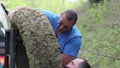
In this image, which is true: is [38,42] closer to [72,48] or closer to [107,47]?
[72,48]

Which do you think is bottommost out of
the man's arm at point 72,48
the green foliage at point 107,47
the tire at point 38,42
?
the green foliage at point 107,47

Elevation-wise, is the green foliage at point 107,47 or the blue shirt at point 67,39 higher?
the blue shirt at point 67,39

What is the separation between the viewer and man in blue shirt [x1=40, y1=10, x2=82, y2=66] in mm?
4480

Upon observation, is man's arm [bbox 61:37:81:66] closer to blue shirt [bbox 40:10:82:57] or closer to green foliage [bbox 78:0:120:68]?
blue shirt [bbox 40:10:82:57]

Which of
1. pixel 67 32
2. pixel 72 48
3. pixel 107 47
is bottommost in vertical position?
pixel 107 47

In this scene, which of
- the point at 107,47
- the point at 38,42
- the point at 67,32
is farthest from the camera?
the point at 107,47

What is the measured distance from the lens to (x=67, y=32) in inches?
185

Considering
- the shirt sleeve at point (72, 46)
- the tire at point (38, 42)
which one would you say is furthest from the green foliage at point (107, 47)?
the tire at point (38, 42)

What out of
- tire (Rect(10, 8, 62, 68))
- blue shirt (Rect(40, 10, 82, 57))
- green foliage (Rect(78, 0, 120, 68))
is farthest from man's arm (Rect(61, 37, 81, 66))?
green foliage (Rect(78, 0, 120, 68))

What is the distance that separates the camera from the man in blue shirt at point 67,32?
14.7 ft

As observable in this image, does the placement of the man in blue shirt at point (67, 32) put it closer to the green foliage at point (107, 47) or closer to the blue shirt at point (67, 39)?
the blue shirt at point (67, 39)

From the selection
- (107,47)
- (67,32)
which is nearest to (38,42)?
(67,32)

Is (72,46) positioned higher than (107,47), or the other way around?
(72,46)

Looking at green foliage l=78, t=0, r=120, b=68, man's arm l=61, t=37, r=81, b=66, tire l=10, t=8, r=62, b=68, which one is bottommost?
green foliage l=78, t=0, r=120, b=68
